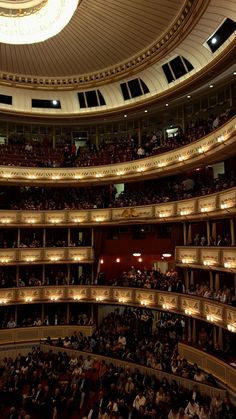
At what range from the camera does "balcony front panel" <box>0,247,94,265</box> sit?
64.2 feet

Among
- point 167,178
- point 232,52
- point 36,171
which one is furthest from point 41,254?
point 232,52

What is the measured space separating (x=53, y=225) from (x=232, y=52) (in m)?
12.3

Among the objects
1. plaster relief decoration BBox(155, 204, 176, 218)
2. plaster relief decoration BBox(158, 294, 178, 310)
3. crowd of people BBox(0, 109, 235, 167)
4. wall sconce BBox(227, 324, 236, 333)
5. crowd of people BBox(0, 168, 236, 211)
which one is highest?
crowd of people BBox(0, 109, 235, 167)

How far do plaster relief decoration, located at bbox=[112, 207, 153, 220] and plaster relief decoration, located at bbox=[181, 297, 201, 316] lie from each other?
4800 millimetres

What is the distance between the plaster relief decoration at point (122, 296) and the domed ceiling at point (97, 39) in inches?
443

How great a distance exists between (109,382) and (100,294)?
6548 millimetres

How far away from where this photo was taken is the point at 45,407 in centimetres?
1215

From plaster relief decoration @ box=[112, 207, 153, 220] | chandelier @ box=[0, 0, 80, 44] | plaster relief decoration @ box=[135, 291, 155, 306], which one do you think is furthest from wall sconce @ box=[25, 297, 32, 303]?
chandelier @ box=[0, 0, 80, 44]

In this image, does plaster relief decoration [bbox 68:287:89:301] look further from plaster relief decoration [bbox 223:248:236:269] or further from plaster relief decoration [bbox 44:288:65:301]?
plaster relief decoration [bbox 223:248:236:269]

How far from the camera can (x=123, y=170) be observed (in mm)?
20766

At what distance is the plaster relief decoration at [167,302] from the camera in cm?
1655

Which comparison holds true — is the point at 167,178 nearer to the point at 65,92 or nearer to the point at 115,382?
the point at 65,92

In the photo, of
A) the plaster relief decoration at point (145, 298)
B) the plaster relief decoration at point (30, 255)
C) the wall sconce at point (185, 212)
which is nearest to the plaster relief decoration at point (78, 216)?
the plaster relief decoration at point (30, 255)

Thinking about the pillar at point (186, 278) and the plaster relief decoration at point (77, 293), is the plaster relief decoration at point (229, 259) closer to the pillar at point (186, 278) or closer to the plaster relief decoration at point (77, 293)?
the pillar at point (186, 278)
